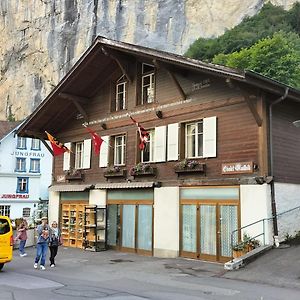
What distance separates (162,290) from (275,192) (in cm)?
615

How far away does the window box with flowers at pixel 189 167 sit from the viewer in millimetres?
16516

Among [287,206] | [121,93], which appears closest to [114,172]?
[121,93]

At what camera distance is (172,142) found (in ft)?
58.4

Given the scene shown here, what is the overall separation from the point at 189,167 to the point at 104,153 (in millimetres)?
5266

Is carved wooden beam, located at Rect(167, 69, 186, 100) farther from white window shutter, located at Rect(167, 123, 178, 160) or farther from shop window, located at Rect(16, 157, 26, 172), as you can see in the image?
shop window, located at Rect(16, 157, 26, 172)

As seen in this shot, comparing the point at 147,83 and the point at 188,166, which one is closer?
the point at 188,166

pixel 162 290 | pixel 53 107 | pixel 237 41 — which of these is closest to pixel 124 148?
pixel 53 107

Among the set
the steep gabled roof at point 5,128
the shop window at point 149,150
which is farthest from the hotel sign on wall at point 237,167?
the steep gabled roof at point 5,128

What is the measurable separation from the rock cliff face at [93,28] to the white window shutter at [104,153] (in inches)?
2124

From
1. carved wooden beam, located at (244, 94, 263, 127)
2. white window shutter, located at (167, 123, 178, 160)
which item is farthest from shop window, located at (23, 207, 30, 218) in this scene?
carved wooden beam, located at (244, 94, 263, 127)

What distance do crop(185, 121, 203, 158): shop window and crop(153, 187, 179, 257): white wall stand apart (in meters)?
1.45

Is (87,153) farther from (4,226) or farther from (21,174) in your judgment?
(21,174)

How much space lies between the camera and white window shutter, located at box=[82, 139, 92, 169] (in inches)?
856

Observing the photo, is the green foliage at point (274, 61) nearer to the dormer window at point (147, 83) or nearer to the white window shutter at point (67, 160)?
the white window shutter at point (67, 160)
